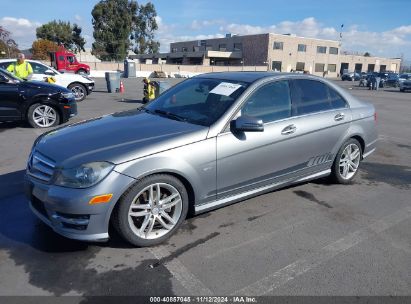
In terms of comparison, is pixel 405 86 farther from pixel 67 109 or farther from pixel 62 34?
pixel 62 34

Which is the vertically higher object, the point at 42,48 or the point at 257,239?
the point at 42,48

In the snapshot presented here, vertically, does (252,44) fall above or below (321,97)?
above

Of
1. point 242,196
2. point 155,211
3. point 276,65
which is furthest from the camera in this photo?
point 276,65

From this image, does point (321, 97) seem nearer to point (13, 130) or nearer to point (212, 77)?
point (212, 77)

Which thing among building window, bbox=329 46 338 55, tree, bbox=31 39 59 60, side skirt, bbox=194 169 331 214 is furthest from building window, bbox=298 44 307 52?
side skirt, bbox=194 169 331 214

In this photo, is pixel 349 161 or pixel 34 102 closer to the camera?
pixel 349 161

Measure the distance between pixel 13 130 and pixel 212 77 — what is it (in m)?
5.94

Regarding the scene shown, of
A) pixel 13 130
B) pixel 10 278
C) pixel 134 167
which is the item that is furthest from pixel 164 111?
pixel 13 130

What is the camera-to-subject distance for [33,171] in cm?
332

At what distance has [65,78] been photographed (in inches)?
543

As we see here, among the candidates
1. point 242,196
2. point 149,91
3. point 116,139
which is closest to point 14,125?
point 149,91

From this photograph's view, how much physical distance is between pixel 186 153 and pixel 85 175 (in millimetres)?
930

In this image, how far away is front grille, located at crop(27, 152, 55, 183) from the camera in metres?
3.12

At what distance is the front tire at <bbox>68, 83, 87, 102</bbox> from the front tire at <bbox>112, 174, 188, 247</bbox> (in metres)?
12.0
